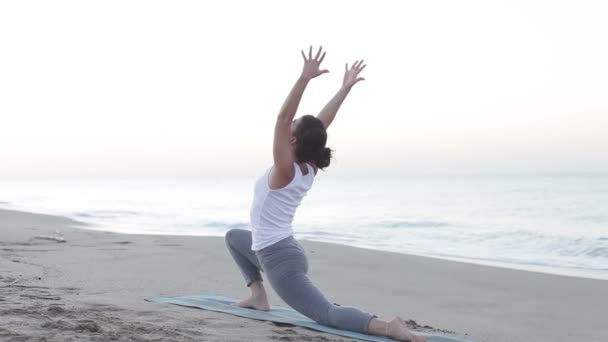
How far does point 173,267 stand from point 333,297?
2.27 meters

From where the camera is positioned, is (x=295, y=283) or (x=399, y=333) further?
(x=295, y=283)

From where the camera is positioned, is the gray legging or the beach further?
the gray legging

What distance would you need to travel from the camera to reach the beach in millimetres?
3609

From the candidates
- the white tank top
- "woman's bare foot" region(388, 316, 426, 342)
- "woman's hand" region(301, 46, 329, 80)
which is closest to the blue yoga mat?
"woman's bare foot" region(388, 316, 426, 342)

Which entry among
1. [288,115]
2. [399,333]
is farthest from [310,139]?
[399,333]

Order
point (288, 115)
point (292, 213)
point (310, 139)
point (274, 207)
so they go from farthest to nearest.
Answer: point (292, 213) → point (274, 207) → point (310, 139) → point (288, 115)

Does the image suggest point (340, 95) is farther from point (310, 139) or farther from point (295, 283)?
point (295, 283)

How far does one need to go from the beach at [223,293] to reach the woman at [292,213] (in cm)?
18

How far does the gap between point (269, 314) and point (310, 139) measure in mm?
1388

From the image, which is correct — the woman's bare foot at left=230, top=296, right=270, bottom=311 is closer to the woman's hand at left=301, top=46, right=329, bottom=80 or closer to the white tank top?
the white tank top

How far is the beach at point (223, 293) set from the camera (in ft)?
11.8

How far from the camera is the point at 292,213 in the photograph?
158 inches

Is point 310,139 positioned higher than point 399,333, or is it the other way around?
point 310,139

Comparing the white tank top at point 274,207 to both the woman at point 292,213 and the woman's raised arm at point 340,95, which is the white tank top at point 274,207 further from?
the woman's raised arm at point 340,95
